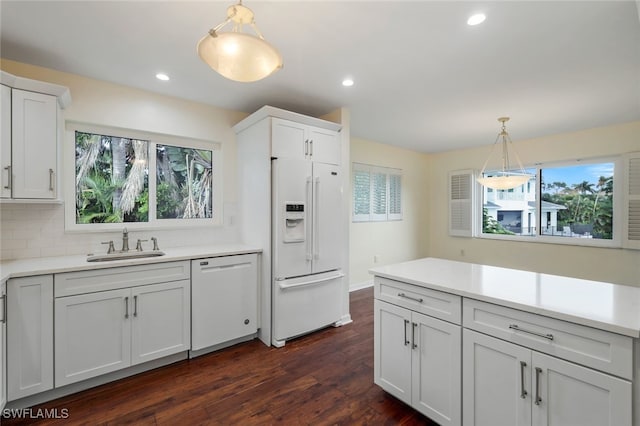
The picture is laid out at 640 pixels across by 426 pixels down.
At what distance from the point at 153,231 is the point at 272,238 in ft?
4.05

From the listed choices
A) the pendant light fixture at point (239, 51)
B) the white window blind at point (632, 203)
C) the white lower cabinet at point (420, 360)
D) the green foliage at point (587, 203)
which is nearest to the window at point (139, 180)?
the pendant light fixture at point (239, 51)

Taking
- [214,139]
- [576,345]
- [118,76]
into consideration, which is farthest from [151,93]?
[576,345]

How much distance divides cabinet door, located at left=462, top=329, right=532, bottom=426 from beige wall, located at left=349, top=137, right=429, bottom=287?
319cm

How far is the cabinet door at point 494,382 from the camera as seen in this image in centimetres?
137

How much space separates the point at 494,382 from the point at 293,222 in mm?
2043

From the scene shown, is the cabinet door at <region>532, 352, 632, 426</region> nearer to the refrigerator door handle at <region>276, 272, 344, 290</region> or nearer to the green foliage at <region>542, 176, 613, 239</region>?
the refrigerator door handle at <region>276, 272, 344, 290</region>

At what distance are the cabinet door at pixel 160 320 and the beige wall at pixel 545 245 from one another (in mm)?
5053

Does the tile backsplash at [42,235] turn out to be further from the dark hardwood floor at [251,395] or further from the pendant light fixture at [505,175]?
the pendant light fixture at [505,175]

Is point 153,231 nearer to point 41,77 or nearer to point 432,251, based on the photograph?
point 41,77

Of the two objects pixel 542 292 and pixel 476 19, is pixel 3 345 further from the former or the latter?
pixel 476 19

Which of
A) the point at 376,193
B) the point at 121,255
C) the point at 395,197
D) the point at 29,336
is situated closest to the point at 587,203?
the point at 395,197

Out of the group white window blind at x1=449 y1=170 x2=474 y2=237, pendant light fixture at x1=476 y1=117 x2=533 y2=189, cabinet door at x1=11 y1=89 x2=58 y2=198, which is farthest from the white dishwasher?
white window blind at x1=449 y1=170 x2=474 y2=237

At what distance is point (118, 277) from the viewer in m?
2.22

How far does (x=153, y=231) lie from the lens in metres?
2.94
